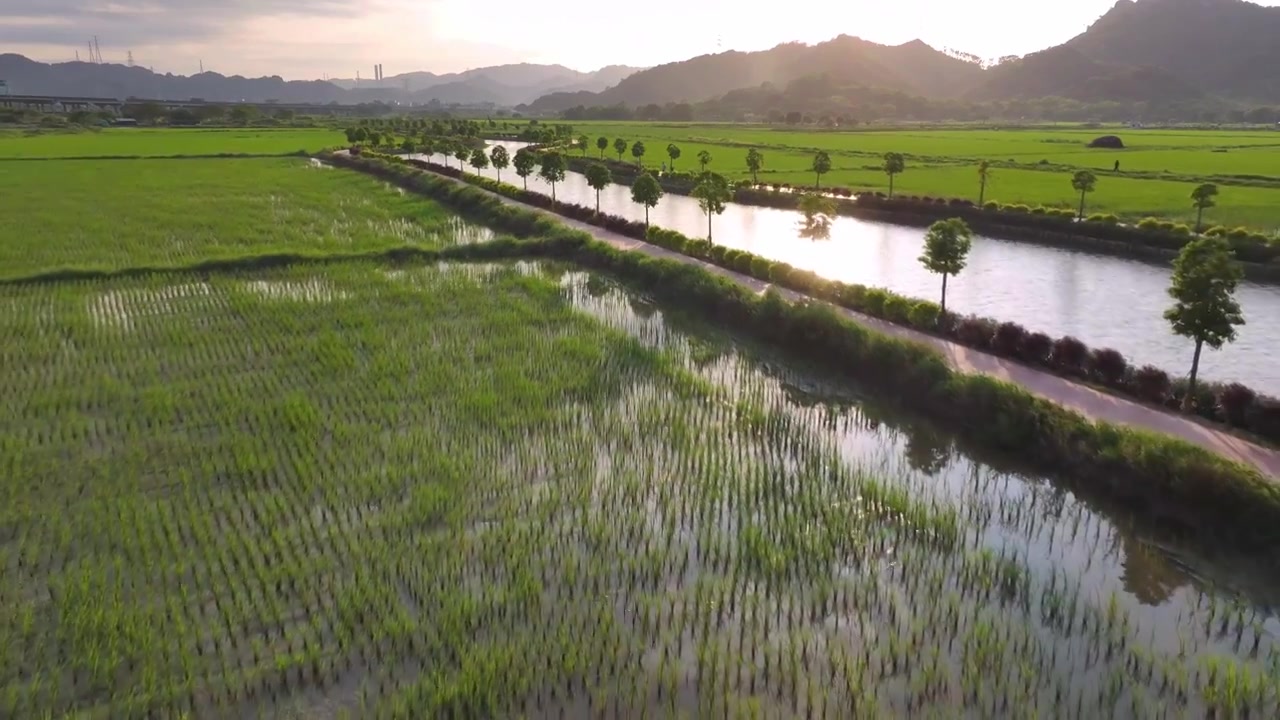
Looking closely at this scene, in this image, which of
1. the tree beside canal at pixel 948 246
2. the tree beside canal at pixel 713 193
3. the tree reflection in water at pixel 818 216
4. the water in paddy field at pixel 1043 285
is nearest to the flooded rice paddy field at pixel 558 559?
the tree beside canal at pixel 948 246

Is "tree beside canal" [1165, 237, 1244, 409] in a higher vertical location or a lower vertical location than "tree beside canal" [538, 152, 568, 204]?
lower

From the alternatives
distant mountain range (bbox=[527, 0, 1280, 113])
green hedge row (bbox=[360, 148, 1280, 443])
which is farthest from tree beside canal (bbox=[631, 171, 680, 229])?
distant mountain range (bbox=[527, 0, 1280, 113])

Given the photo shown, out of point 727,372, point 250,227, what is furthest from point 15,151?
point 727,372

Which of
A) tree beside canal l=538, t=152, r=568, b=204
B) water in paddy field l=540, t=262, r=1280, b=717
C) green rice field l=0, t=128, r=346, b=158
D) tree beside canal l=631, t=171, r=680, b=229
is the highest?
green rice field l=0, t=128, r=346, b=158

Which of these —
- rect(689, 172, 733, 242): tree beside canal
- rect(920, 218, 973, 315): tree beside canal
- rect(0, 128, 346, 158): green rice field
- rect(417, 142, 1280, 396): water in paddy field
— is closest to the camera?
rect(417, 142, 1280, 396): water in paddy field

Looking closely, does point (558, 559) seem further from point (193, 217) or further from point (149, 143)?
point (149, 143)

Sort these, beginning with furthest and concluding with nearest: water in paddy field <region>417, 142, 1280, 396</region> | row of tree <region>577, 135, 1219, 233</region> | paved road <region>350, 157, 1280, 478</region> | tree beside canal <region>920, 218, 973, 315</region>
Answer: row of tree <region>577, 135, 1219, 233</region> < tree beside canal <region>920, 218, 973, 315</region> < water in paddy field <region>417, 142, 1280, 396</region> < paved road <region>350, 157, 1280, 478</region>

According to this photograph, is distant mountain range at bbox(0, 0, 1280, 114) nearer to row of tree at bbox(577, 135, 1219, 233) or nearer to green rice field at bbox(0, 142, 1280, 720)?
row of tree at bbox(577, 135, 1219, 233)
